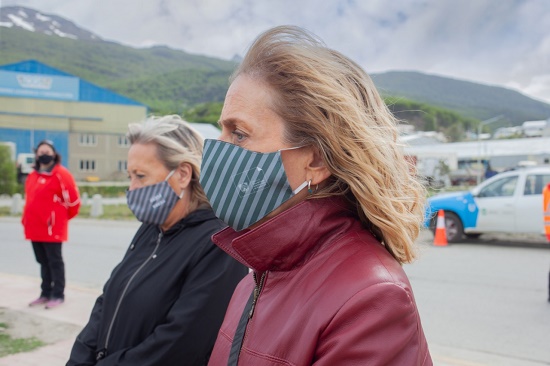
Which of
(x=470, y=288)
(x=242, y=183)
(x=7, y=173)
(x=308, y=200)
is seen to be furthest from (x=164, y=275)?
(x=7, y=173)

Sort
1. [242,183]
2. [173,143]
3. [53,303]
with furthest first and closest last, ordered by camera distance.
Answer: [53,303] → [173,143] → [242,183]

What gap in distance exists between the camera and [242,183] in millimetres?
1567

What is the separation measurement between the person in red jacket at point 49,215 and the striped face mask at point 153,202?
394cm

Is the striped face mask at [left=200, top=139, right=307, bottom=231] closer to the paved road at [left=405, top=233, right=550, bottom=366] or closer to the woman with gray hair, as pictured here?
the woman with gray hair

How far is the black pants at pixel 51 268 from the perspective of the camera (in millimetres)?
6598

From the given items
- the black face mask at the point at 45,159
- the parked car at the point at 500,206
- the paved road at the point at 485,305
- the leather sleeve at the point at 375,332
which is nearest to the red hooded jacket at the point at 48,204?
the black face mask at the point at 45,159

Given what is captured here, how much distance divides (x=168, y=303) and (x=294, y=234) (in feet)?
4.34

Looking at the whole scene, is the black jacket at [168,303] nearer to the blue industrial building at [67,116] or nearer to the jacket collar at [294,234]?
the jacket collar at [294,234]

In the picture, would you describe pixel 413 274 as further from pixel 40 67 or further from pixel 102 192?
pixel 40 67

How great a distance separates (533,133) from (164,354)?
111054 millimetres

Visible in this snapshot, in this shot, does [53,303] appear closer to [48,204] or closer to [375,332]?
[48,204]

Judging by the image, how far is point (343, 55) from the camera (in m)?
1.55

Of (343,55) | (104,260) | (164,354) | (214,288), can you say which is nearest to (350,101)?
(343,55)

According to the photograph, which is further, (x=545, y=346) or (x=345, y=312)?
(x=545, y=346)
